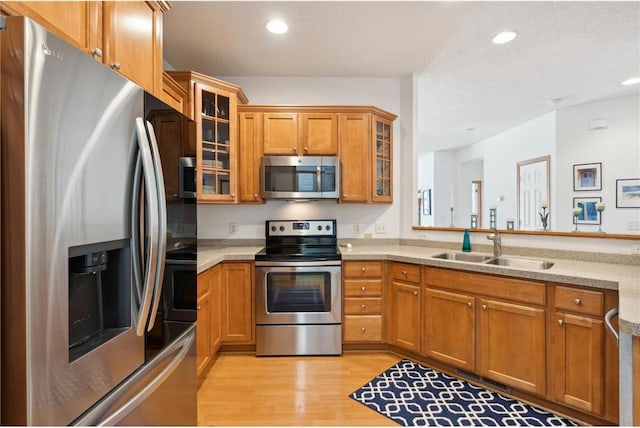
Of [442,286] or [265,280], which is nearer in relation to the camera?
[442,286]

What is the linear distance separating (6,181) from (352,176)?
2.55 metres

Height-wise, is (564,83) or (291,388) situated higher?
(564,83)

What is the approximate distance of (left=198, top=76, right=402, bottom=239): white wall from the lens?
3.24m

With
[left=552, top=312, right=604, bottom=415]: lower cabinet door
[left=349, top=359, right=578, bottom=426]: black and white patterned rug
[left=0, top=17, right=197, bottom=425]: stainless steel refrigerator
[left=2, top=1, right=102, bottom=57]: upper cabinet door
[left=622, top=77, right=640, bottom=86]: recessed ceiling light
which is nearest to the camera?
[left=0, top=17, right=197, bottom=425]: stainless steel refrigerator

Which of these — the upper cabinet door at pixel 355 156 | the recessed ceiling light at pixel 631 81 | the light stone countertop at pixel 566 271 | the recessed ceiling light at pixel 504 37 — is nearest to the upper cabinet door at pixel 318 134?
the upper cabinet door at pixel 355 156

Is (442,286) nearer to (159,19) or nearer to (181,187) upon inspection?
(181,187)

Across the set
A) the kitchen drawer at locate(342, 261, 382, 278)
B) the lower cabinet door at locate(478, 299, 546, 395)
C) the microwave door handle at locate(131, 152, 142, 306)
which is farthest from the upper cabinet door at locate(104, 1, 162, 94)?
the lower cabinet door at locate(478, 299, 546, 395)

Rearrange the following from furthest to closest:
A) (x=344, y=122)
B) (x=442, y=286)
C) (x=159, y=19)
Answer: (x=344, y=122) < (x=442, y=286) < (x=159, y=19)

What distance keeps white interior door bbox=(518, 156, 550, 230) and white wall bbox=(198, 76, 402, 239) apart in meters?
2.78

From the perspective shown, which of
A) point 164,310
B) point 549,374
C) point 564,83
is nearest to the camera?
point 164,310

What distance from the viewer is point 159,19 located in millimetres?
1712

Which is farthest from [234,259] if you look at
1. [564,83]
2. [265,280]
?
[564,83]

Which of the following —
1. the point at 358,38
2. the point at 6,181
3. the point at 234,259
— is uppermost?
the point at 358,38

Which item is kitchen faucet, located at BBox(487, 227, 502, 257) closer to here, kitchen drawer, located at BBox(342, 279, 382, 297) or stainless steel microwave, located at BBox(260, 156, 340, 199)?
kitchen drawer, located at BBox(342, 279, 382, 297)
